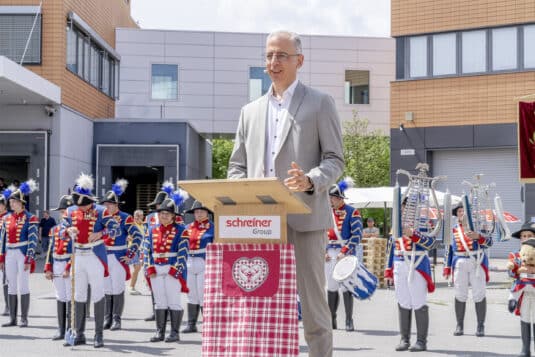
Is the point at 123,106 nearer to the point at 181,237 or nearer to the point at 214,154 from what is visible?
the point at 214,154

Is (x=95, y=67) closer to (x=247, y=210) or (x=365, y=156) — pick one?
(x=365, y=156)

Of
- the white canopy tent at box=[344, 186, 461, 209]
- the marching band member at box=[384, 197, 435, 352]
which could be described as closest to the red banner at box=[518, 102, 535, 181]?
the marching band member at box=[384, 197, 435, 352]

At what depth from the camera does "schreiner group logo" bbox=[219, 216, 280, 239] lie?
15.9ft

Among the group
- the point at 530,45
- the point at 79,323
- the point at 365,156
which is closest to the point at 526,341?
the point at 79,323

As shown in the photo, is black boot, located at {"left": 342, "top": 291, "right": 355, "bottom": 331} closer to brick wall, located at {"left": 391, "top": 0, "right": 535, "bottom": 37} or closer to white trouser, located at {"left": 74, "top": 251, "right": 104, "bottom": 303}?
white trouser, located at {"left": 74, "top": 251, "right": 104, "bottom": 303}

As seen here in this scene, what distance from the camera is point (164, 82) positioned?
45.2 m

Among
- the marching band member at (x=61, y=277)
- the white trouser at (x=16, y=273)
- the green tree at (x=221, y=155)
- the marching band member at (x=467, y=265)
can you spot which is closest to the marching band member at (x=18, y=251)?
the white trouser at (x=16, y=273)

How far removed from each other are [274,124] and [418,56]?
2974 cm

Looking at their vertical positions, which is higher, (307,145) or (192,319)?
(307,145)

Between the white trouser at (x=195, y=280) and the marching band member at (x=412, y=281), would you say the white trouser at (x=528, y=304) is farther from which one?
the white trouser at (x=195, y=280)

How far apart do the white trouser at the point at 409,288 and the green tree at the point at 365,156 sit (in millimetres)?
30982

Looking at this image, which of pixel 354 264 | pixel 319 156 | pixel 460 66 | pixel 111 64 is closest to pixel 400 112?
pixel 460 66

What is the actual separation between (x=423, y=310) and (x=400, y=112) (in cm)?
2448

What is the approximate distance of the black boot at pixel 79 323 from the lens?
11.1 m
